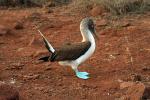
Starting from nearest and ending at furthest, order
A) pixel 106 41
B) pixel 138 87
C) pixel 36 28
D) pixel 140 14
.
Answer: pixel 138 87, pixel 106 41, pixel 36 28, pixel 140 14

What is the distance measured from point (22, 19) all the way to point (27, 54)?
124 inches

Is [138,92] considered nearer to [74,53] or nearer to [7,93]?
[7,93]

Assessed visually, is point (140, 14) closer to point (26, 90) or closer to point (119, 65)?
point (119, 65)

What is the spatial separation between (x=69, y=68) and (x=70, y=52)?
30.8 inches

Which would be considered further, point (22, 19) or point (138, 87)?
point (22, 19)

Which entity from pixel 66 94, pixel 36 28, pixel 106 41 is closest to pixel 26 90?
pixel 66 94

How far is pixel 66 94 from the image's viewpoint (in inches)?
298

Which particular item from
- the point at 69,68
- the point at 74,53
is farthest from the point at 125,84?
the point at 69,68

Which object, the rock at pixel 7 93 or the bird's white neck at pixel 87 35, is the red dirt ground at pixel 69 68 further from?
the rock at pixel 7 93

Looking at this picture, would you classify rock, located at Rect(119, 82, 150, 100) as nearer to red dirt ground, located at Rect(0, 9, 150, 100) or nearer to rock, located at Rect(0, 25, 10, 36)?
red dirt ground, located at Rect(0, 9, 150, 100)

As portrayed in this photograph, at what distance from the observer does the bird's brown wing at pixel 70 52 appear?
828cm

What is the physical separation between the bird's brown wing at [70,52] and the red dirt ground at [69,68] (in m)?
0.34

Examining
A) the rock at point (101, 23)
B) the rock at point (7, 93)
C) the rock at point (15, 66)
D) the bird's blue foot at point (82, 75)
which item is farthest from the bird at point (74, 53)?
the rock at point (101, 23)

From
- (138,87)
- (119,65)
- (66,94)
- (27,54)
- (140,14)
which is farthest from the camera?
(140,14)
